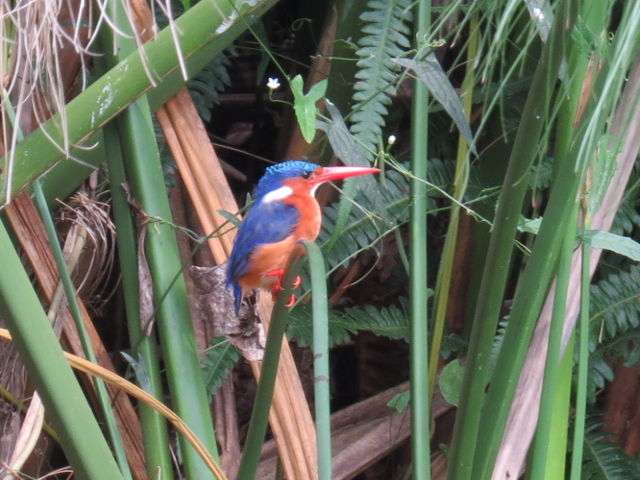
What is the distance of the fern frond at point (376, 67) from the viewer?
1447mm

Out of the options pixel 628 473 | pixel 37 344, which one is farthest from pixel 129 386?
pixel 628 473

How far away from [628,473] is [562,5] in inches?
48.5

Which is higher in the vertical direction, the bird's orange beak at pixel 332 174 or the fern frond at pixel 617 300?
the bird's orange beak at pixel 332 174

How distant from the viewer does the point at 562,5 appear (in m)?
0.88

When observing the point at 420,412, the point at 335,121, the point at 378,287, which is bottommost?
the point at 378,287

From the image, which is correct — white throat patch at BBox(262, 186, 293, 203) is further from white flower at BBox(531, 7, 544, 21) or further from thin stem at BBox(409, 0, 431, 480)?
white flower at BBox(531, 7, 544, 21)

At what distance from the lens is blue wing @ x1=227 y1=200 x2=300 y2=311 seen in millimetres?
1394

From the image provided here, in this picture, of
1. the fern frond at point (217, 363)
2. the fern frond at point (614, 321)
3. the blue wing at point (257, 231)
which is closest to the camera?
the blue wing at point (257, 231)

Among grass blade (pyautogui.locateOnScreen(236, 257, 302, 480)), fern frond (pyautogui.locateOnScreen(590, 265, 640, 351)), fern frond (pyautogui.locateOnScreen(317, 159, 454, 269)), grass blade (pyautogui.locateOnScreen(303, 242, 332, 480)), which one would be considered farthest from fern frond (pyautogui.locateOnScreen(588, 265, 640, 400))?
grass blade (pyautogui.locateOnScreen(303, 242, 332, 480))

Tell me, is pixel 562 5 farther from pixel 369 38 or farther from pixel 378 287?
pixel 378 287

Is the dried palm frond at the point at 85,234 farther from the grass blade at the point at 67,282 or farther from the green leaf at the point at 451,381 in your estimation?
the green leaf at the point at 451,381

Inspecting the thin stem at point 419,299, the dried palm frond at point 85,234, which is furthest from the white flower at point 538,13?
the dried palm frond at point 85,234

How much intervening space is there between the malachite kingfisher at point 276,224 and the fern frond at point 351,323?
177 millimetres

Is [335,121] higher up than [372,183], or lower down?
higher up
